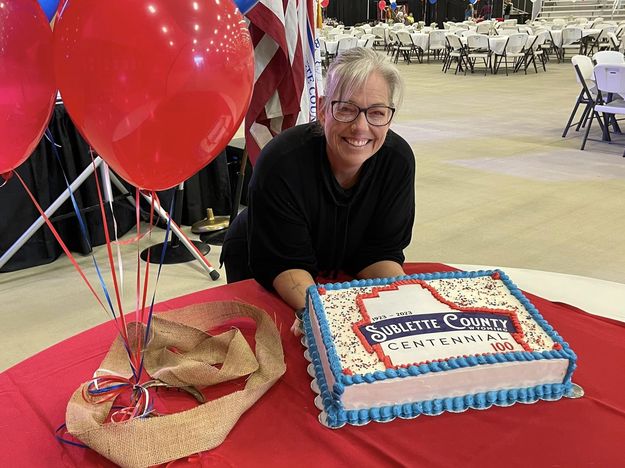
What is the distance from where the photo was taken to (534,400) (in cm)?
100

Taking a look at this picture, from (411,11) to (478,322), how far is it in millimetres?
24415

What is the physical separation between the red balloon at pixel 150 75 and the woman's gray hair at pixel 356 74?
0.48 m

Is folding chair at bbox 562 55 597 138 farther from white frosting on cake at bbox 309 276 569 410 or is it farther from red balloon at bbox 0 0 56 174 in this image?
red balloon at bbox 0 0 56 174

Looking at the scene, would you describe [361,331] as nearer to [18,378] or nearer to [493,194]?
[18,378]

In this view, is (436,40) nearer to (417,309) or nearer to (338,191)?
(338,191)

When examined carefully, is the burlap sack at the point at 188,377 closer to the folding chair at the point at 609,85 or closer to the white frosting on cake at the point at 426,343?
the white frosting on cake at the point at 426,343

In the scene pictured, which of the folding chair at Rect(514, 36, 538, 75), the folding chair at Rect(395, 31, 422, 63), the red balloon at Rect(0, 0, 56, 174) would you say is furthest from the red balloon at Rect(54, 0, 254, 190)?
the folding chair at Rect(395, 31, 422, 63)

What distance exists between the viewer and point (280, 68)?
273cm

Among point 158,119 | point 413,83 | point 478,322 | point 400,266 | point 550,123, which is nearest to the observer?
point 158,119

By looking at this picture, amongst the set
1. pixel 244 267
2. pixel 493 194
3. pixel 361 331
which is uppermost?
pixel 361 331

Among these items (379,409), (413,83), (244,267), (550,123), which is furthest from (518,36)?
(379,409)

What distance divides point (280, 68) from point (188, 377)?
78.3 inches

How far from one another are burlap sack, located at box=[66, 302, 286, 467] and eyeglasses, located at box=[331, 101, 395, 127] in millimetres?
499

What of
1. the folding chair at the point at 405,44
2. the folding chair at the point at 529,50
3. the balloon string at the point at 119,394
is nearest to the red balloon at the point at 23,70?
the balloon string at the point at 119,394
